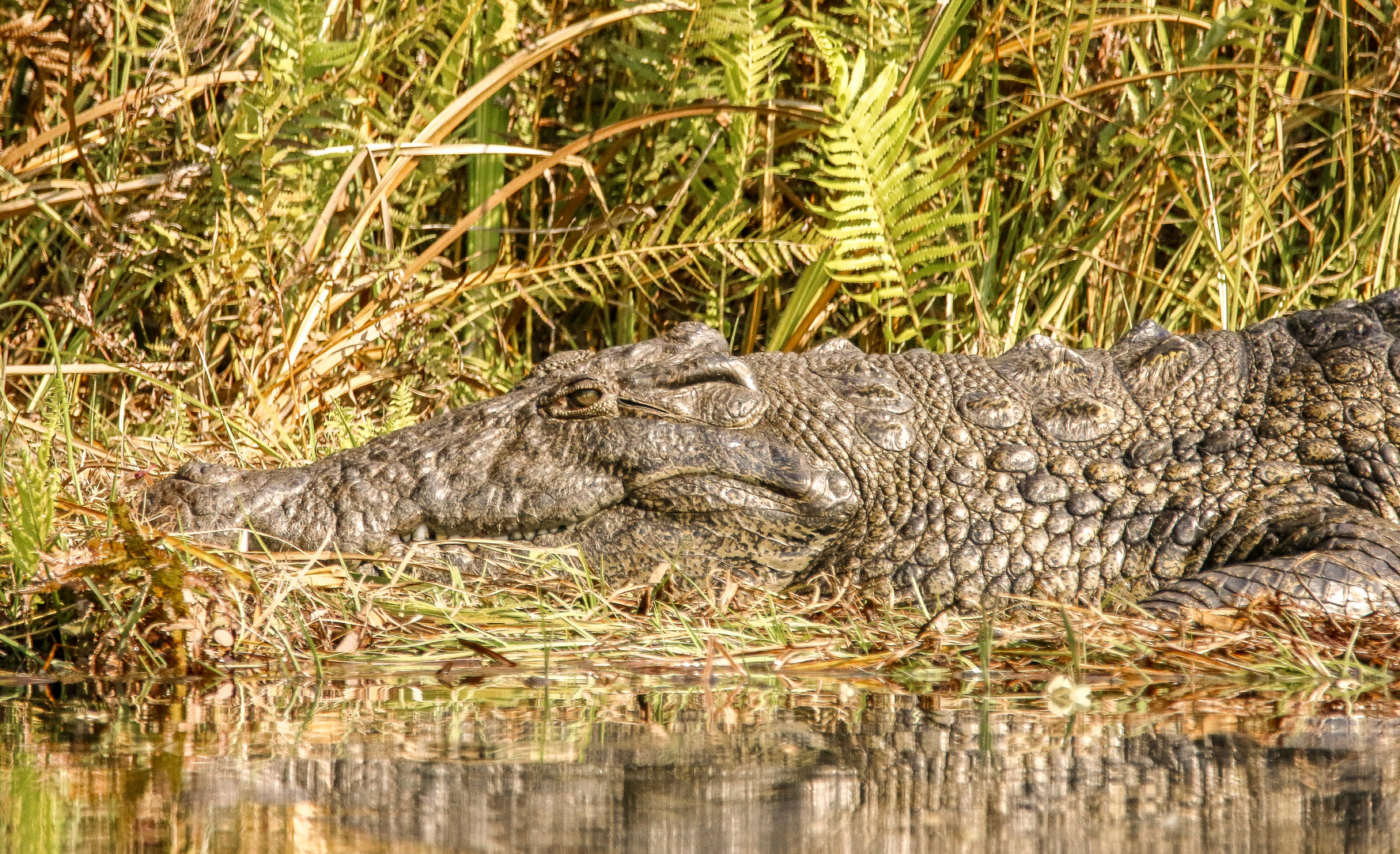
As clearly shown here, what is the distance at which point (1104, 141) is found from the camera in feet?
17.6

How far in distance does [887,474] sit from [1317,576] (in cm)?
110

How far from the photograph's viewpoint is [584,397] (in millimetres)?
3576

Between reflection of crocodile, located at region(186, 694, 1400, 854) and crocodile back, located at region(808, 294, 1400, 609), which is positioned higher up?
crocodile back, located at region(808, 294, 1400, 609)

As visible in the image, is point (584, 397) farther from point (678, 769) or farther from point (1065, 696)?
point (678, 769)

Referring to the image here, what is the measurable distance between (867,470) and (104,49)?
143 inches

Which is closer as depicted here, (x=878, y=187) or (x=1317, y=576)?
(x=1317, y=576)

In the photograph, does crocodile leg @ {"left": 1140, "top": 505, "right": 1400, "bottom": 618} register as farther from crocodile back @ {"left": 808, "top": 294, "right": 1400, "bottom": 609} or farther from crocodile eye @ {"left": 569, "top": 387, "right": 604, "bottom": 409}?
crocodile eye @ {"left": 569, "top": 387, "right": 604, "bottom": 409}

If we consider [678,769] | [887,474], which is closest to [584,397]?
[887,474]

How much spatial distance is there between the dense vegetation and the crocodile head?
1.02m

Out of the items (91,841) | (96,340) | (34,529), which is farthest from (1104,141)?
(91,841)

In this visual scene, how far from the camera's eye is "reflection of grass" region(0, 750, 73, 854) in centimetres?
134

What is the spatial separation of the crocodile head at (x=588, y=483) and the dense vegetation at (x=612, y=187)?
3.33 ft

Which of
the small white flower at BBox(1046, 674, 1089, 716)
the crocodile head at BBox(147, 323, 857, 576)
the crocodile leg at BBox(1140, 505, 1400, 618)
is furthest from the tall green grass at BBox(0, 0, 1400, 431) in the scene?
the small white flower at BBox(1046, 674, 1089, 716)

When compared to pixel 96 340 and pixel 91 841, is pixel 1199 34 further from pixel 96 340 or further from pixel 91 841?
pixel 91 841
